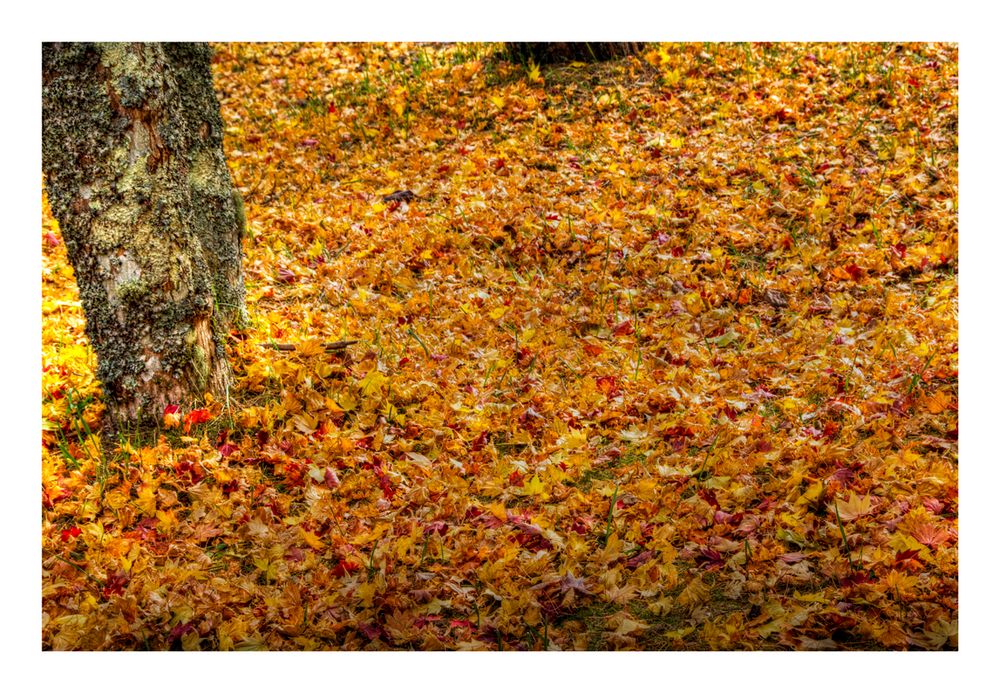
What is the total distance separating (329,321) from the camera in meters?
3.89

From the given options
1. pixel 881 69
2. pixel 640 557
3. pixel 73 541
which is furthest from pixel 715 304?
pixel 73 541

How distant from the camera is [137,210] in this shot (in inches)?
125

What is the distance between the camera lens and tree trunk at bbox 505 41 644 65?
567cm

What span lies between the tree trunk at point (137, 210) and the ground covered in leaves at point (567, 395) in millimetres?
213

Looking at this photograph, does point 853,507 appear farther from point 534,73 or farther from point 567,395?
point 534,73

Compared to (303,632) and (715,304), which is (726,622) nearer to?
(303,632)

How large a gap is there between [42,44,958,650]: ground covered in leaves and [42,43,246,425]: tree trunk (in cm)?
21

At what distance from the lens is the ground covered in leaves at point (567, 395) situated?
2793mm

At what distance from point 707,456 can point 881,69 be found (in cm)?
353

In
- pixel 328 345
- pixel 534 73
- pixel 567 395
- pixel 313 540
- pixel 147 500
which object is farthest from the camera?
pixel 534 73

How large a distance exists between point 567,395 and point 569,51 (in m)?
3.25

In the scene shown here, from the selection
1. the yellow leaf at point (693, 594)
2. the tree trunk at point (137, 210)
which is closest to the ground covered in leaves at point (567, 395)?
the yellow leaf at point (693, 594)

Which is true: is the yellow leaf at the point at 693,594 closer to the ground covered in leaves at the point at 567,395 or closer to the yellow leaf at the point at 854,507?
the ground covered in leaves at the point at 567,395

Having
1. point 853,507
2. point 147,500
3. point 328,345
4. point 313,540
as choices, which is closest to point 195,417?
point 147,500
